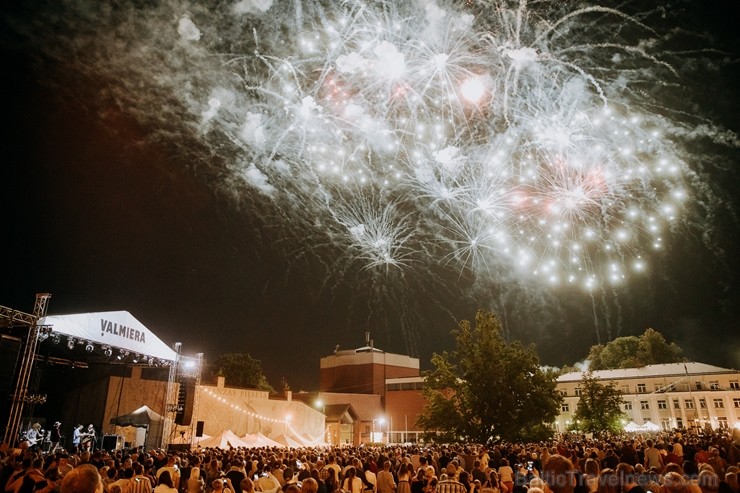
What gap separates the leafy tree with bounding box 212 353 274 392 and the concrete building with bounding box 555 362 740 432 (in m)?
43.7

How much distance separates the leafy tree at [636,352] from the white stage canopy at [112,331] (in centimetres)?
7250

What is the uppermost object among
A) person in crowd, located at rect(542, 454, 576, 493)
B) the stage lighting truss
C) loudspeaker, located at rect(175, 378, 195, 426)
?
the stage lighting truss

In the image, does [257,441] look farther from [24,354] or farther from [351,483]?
[351,483]

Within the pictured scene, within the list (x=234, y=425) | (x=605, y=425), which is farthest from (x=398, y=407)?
(x=234, y=425)

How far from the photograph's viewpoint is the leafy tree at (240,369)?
234ft

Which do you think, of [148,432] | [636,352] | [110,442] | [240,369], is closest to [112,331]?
[110,442]

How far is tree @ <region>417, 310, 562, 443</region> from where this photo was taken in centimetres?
3250

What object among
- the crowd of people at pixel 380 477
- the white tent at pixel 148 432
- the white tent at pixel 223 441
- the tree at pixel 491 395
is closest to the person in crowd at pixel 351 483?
the crowd of people at pixel 380 477

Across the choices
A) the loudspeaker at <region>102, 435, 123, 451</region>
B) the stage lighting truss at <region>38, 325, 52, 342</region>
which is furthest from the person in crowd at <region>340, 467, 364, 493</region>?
the loudspeaker at <region>102, 435, 123, 451</region>

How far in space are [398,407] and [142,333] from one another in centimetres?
4158

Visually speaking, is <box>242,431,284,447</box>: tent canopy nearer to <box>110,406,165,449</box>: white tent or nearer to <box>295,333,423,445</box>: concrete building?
<box>110,406,165,449</box>: white tent

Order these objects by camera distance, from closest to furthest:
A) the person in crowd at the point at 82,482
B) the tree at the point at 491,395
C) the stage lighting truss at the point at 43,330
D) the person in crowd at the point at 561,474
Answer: the person in crowd at the point at 82,482 < the person in crowd at the point at 561,474 < the stage lighting truss at the point at 43,330 < the tree at the point at 491,395

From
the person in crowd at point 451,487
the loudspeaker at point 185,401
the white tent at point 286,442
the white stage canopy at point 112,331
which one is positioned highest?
the white stage canopy at point 112,331

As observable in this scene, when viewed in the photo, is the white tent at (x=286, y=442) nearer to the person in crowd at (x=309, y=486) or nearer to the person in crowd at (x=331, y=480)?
the person in crowd at (x=331, y=480)
